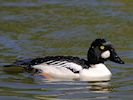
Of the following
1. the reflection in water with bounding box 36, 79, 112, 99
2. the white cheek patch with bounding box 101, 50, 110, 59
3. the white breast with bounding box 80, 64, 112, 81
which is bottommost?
the reflection in water with bounding box 36, 79, 112, 99

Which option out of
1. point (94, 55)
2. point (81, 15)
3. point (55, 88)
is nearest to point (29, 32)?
point (81, 15)

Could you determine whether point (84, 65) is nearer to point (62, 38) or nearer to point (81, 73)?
point (81, 73)

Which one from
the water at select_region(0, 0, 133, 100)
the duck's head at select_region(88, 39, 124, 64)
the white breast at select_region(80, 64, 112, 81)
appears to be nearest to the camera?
the water at select_region(0, 0, 133, 100)

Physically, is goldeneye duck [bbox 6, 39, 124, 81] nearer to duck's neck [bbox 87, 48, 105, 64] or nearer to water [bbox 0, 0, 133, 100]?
duck's neck [bbox 87, 48, 105, 64]

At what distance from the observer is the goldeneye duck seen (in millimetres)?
14534

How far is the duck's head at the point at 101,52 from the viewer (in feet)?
48.4

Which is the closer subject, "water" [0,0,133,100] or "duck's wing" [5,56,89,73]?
"water" [0,0,133,100]

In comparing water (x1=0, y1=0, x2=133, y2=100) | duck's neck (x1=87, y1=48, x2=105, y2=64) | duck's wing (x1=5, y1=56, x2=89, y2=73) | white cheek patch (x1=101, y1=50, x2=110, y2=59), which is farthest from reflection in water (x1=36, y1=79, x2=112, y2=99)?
white cheek patch (x1=101, y1=50, x2=110, y2=59)

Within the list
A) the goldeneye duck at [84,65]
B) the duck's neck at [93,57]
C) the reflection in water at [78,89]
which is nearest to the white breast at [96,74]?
the goldeneye duck at [84,65]

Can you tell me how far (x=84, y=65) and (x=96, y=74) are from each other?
33cm

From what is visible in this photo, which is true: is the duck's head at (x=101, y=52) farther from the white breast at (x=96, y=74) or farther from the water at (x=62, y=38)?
the water at (x=62, y=38)

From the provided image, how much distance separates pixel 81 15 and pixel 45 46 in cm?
387

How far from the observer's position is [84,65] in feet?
48.0

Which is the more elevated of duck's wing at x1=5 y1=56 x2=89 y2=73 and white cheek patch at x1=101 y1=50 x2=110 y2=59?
white cheek patch at x1=101 y1=50 x2=110 y2=59
